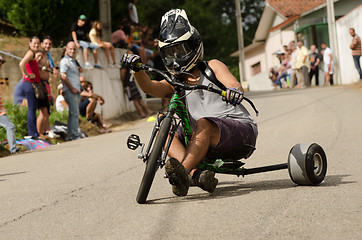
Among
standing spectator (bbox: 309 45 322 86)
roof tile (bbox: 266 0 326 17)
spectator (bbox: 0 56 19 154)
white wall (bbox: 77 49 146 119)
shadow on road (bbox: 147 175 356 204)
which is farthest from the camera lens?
roof tile (bbox: 266 0 326 17)

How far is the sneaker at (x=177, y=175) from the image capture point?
4.77 m

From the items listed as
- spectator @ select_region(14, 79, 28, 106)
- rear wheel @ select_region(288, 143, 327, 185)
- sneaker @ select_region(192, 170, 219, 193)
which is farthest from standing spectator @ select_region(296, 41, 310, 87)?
sneaker @ select_region(192, 170, 219, 193)

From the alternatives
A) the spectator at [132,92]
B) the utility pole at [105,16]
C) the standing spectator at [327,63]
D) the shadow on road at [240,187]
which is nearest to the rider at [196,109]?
the shadow on road at [240,187]

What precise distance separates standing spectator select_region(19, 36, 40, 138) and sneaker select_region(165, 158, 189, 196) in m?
7.43

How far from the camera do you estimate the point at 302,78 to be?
27.4 meters

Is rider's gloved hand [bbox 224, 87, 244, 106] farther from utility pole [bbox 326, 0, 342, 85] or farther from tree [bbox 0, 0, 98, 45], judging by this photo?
utility pole [bbox 326, 0, 342, 85]

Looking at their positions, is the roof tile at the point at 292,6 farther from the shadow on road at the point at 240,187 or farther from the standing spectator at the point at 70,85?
the shadow on road at the point at 240,187

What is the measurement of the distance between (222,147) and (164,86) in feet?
2.46

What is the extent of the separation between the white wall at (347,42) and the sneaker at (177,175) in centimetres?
2081

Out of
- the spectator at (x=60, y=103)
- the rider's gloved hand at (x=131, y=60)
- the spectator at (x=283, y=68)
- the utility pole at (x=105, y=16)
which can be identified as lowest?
the spectator at (x=283, y=68)

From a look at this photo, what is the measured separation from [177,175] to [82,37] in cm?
1127

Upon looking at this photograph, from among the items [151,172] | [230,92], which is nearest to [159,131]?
[151,172]

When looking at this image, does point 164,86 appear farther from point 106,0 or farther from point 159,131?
point 106,0

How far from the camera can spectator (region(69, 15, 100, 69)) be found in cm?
1521
